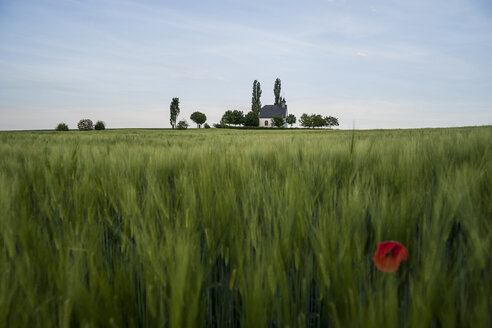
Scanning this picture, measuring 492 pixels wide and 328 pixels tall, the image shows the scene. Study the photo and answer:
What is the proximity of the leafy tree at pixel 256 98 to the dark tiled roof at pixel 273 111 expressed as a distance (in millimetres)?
3212

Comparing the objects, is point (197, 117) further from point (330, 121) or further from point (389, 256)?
point (389, 256)

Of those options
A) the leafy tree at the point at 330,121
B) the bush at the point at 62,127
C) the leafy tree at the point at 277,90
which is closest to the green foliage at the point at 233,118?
the leafy tree at the point at 277,90

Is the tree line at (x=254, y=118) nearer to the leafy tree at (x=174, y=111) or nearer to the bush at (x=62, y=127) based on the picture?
the leafy tree at (x=174, y=111)

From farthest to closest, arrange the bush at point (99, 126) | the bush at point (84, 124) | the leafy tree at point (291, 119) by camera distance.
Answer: the leafy tree at point (291, 119) → the bush at point (99, 126) → the bush at point (84, 124)

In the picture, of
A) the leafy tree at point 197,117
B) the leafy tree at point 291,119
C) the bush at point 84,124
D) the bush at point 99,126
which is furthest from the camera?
the leafy tree at point 291,119

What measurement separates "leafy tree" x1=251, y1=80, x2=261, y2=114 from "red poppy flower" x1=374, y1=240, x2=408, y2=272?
69.2 metres

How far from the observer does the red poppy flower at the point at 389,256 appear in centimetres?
44

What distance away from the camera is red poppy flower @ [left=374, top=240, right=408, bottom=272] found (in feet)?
1.45

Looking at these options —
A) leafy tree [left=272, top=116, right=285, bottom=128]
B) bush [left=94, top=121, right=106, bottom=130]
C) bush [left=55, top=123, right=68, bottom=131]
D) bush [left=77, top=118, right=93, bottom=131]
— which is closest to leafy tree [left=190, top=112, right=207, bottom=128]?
leafy tree [left=272, top=116, right=285, bottom=128]

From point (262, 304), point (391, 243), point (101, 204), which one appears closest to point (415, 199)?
point (391, 243)

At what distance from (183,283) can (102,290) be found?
151 mm

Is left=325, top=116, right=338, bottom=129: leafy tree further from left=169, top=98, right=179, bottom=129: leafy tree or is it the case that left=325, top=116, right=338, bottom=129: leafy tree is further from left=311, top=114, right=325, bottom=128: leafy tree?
left=169, top=98, right=179, bottom=129: leafy tree

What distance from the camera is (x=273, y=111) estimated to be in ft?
232

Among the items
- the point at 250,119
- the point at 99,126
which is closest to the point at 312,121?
the point at 250,119
